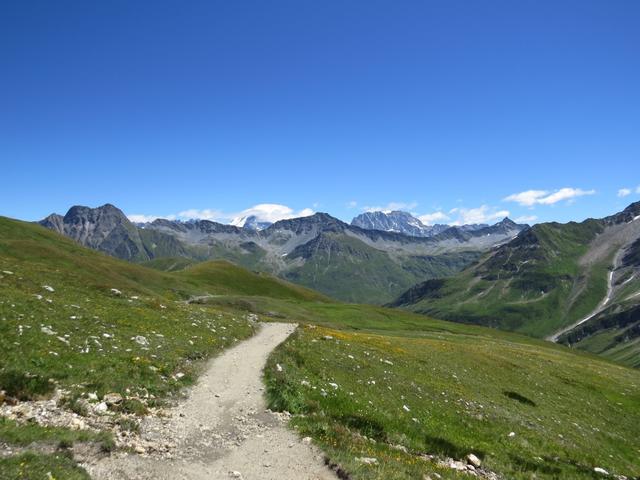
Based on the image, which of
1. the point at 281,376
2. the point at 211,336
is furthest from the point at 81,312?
the point at 281,376

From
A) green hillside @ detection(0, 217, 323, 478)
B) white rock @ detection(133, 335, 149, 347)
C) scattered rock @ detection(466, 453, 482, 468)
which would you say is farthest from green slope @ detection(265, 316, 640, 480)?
white rock @ detection(133, 335, 149, 347)

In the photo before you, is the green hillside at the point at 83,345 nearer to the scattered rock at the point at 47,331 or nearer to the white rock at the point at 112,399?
the scattered rock at the point at 47,331

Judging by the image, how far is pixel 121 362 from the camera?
20859 millimetres

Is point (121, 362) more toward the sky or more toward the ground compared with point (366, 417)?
more toward the sky

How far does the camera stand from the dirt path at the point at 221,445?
42.4 feet

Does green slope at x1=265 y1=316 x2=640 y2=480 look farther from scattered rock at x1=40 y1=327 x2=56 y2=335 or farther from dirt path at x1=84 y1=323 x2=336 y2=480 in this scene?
scattered rock at x1=40 y1=327 x2=56 y2=335

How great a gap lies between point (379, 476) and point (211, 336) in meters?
23.6

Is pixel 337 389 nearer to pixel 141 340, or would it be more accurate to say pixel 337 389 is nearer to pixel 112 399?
pixel 141 340

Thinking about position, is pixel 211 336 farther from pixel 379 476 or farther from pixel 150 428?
pixel 379 476

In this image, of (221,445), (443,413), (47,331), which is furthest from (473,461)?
(47,331)

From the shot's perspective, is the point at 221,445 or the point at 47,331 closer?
the point at 221,445

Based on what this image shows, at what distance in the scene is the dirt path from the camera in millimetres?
12938

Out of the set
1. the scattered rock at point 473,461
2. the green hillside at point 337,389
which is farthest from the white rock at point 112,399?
the scattered rock at point 473,461

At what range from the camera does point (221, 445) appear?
15.5 metres
